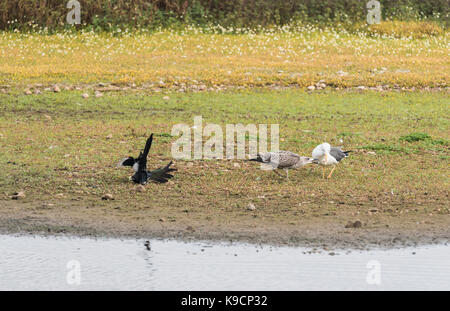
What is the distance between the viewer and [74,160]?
10102mm

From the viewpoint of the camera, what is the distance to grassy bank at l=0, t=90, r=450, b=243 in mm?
7977

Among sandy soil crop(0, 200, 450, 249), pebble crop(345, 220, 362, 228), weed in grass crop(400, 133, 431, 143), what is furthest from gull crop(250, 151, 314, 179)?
weed in grass crop(400, 133, 431, 143)

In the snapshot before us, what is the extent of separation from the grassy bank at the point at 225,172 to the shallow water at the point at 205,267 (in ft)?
1.27

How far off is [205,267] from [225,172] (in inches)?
115

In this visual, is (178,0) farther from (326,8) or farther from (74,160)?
(74,160)

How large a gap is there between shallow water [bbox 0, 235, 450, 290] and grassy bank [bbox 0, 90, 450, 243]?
1.27 feet

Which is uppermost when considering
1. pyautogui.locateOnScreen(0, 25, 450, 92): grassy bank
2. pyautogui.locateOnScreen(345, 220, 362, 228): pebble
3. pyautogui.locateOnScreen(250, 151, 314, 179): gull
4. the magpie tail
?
pyautogui.locateOnScreen(0, 25, 450, 92): grassy bank

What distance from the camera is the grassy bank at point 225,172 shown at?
798 cm

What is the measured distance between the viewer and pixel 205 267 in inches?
268

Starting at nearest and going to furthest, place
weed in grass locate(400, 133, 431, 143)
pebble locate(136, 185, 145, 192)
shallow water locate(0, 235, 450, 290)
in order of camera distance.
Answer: shallow water locate(0, 235, 450, 290)
pebble locate(136, 185, 145, 192)
weed in grass locate(400, 133, 431, 143)

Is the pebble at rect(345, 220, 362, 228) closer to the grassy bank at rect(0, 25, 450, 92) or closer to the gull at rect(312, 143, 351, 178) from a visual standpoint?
the gull at rect(312, 143, 351, 178)

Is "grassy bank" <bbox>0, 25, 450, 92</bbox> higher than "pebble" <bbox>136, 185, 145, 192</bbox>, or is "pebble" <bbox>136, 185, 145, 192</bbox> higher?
"grassy bank" <bbox>0, 25, 450, 92</bbox>

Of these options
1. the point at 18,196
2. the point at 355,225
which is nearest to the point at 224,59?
the point at 18,196
